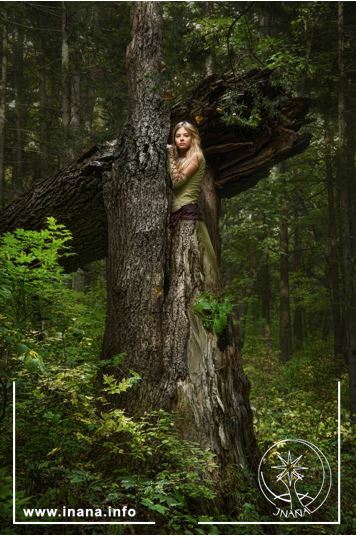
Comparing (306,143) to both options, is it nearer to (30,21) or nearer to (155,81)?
(155,81)

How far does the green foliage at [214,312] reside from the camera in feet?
16.2

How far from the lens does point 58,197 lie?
6.88 metres

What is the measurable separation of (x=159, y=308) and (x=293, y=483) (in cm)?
272

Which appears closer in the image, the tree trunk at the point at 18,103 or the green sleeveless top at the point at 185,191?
the green sleeveless top at the point at 185,191

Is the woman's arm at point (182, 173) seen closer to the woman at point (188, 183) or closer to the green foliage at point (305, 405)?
the woman at point (188, 183)

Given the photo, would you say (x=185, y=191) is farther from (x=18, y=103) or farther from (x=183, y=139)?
(x=18, y=103)

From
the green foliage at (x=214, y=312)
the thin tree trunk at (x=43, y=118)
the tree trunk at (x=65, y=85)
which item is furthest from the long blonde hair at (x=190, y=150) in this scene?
the thin tree trunk at (x=43, y=118)

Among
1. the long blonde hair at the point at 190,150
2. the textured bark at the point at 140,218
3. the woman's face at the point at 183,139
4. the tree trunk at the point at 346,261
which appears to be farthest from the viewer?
the tree trunk at the point at 346,261

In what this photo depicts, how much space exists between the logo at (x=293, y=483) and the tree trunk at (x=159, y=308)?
0.36 meters

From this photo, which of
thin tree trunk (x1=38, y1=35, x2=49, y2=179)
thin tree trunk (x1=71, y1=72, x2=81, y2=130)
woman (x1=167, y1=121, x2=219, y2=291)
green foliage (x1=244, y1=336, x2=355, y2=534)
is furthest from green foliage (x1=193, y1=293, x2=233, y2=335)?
thin tree trunk (x1=38, y1=35, x2=49, y2=179)

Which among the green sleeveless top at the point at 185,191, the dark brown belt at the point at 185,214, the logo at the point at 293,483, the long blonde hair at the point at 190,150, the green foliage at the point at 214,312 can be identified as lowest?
the logo at the point at 293,483

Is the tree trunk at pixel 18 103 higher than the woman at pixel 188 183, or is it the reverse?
the tree trunk at pixel 18 103

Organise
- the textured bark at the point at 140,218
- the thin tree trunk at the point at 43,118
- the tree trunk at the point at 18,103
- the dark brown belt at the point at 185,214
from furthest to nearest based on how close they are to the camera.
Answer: the tree trunk at the point at 18,103 → the thin tree trunk at the point at 43,118 → the dark brown belt at the point at 185,214 → the textured bark at the point at 140,218

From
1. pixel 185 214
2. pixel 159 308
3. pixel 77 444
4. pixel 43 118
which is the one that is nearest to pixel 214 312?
pixel 159 308
